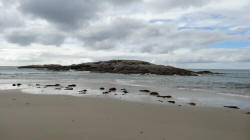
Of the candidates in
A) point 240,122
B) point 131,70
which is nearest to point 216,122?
point 240,122

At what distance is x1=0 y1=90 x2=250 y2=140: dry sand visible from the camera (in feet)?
12.5

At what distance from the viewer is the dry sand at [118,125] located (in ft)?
12.5

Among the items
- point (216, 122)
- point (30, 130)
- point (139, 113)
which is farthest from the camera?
point (139, 113)

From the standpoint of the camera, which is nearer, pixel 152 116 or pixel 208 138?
pixel 208 138

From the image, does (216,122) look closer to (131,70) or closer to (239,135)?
(239,135)

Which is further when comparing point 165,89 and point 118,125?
point 165,89

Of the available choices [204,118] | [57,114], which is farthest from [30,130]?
[204,118]

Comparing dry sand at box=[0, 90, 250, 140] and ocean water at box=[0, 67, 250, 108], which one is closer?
dry sand at box=[0, 90, 250, 140]

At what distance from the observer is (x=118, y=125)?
4.48 metres

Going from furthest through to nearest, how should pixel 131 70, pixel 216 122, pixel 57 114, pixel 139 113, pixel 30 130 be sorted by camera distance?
pixel 131 70 → pixel 139 113 → pixel 57 114 → pixel 216 122 → pixel 30 130

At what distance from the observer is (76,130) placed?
4.05 m

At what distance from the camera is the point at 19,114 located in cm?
528

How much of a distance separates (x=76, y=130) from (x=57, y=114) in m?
1.64

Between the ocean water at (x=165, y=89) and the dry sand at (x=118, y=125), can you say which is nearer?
the dry sand at (x=118, y=125)
